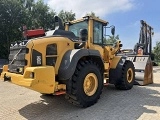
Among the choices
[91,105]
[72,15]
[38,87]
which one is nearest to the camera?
[38,87]

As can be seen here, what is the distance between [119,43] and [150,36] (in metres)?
8.84

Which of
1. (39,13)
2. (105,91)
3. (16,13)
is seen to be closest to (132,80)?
(105,91)

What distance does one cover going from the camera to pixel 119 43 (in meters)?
7.93

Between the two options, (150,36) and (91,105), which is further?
(150,36)

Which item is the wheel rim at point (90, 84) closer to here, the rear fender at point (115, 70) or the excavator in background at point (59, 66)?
the excavator in background at point (59, 66)

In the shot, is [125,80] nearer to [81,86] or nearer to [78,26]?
[78,26]

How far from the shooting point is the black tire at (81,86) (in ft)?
16.5

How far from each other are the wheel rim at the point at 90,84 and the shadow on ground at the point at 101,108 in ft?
1.22

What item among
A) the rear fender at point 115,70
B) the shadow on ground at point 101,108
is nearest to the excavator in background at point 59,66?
the shadow on ground at point 101,108

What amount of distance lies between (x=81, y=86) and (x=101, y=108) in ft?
2.48

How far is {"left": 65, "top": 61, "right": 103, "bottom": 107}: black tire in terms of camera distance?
5.04m

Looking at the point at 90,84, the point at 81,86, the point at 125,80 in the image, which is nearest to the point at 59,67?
the point at 81,86

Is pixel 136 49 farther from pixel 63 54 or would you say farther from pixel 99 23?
pixel 63 54

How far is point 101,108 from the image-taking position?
529 cm
